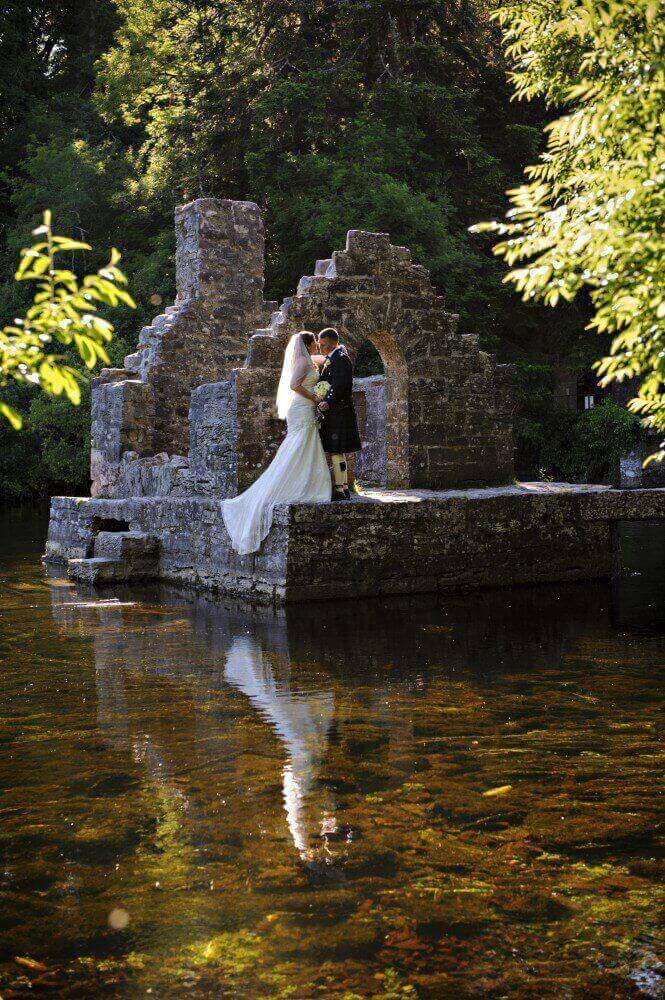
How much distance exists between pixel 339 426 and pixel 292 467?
0.76 m

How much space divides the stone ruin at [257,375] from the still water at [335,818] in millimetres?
4698

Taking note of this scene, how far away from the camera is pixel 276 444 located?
12922 millimetres

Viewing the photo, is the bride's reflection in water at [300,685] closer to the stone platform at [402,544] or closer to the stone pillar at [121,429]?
the stone platform at [402,544]

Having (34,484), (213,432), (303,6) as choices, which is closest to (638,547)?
(213,432)

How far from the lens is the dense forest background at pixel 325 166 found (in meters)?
24.1

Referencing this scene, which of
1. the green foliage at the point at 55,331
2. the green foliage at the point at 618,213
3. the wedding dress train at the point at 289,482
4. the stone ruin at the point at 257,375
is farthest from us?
the stone ruin at the point at 257,375

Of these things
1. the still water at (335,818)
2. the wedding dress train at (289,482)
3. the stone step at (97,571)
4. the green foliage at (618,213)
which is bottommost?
the still water at (335,818)

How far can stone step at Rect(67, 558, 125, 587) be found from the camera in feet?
45.1

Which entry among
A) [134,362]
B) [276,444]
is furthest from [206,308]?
[276,444]

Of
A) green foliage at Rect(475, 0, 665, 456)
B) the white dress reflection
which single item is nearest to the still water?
the white dress reflection

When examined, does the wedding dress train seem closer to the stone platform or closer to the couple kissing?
the couple kissing

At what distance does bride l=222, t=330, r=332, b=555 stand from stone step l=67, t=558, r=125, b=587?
101 inches

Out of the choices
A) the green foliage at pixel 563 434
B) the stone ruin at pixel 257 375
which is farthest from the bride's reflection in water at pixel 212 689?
the green foliage at pixel 563 434

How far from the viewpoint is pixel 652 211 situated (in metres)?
4.37
